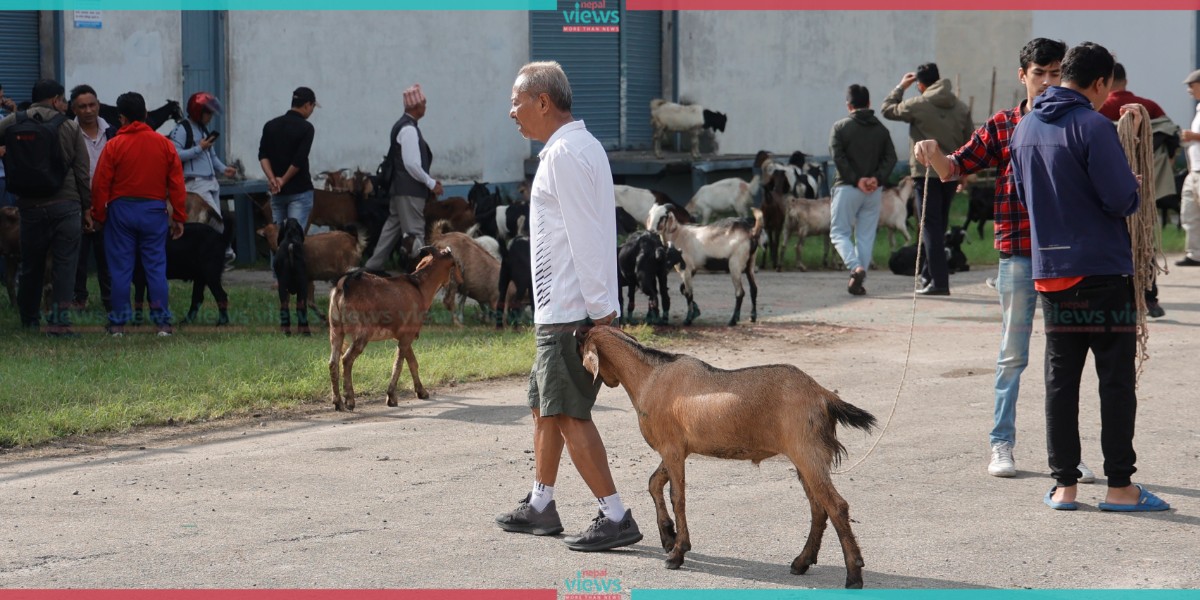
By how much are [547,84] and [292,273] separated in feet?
20.6

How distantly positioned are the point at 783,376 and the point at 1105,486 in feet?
7.77

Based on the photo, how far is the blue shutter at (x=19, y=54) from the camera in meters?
15.3

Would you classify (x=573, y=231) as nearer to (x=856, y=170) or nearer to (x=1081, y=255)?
(x=1081, y=255)

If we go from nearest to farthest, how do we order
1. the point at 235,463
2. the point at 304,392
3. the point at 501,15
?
the point at 235,463
the point at 304,392
the point at 501,15

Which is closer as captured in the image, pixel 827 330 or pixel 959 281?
pixel 827 330

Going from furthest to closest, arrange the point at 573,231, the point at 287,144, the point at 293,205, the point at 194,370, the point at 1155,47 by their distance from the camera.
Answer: the point at 1155,47, the point at 293,205, the point at 287,144, the point at 194,370, the point at 573,231

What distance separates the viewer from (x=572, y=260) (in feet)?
17.8

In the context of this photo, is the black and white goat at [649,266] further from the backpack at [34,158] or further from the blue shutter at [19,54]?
the blue shutter at [19,54]

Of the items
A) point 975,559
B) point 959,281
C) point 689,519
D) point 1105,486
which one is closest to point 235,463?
point 689,519

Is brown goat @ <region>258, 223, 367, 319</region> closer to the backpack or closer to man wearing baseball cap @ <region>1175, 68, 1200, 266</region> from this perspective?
the backpack

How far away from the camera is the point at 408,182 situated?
13305mm

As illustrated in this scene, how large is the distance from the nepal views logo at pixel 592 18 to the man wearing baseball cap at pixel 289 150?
872cm

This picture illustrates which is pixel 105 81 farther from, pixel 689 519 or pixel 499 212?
pixel 689 519

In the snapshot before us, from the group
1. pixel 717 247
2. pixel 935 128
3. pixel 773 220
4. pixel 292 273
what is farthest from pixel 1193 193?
pixel 292 273
